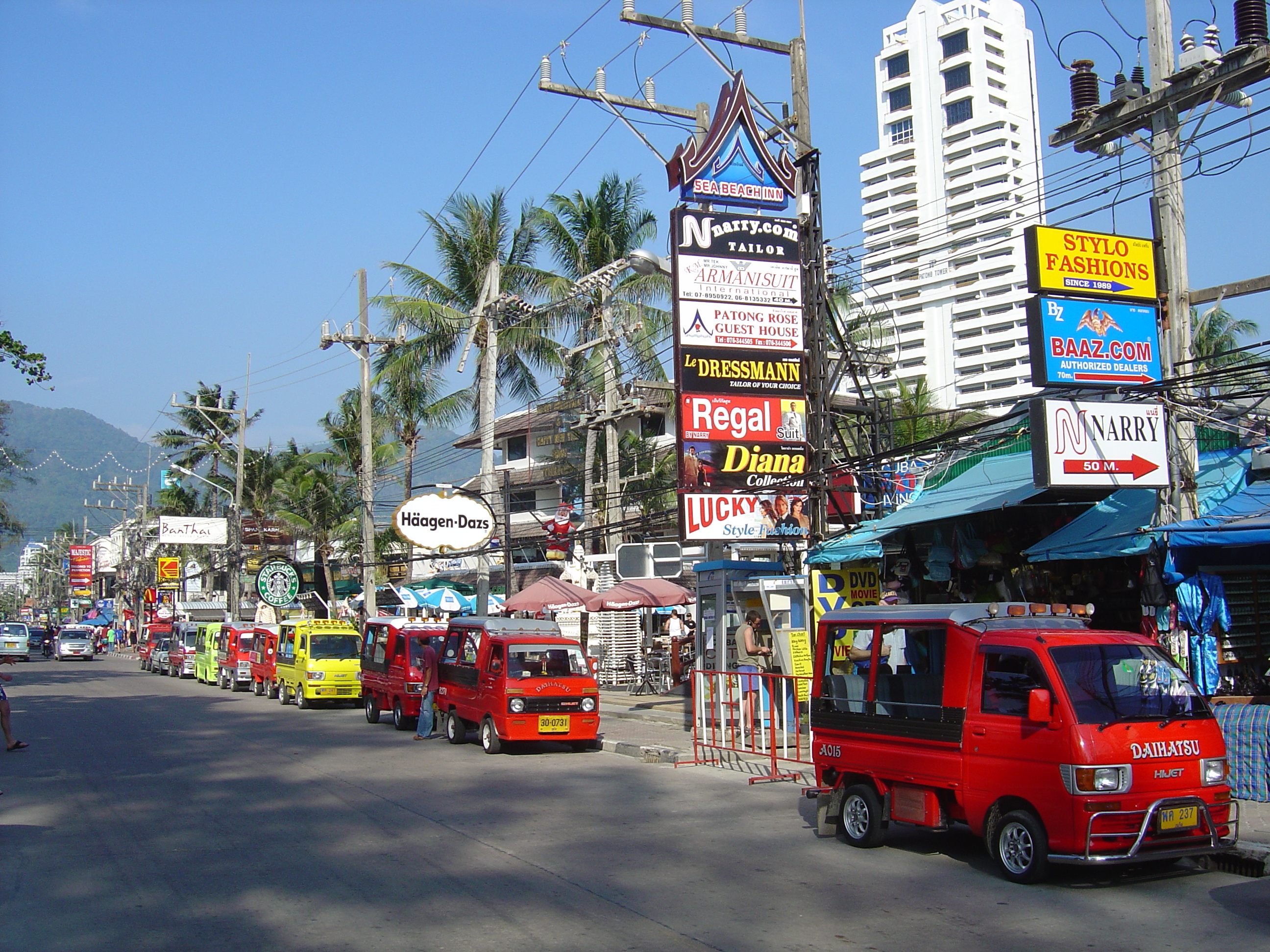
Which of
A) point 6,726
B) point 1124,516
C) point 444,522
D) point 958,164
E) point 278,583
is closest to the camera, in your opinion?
point 1124,516

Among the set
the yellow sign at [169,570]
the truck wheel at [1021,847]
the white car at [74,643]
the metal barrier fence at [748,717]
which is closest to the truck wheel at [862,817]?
the truck wheel at [1021,847]

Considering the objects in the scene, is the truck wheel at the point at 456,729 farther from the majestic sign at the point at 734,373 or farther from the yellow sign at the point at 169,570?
the yellow sign at the point at 169,570

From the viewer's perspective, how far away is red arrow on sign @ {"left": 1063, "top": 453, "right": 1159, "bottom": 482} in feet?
42.2

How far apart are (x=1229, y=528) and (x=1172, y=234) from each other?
355 centimetres

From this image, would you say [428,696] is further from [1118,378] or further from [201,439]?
[201,439]

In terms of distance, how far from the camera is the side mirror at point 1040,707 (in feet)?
25.8

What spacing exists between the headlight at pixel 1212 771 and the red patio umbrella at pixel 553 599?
21.4 meters

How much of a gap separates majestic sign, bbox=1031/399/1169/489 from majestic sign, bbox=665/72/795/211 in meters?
7.96

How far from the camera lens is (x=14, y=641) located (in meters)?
55.0

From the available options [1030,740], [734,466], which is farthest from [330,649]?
[1030,740]

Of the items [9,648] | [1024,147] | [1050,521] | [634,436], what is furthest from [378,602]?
[1024,147]

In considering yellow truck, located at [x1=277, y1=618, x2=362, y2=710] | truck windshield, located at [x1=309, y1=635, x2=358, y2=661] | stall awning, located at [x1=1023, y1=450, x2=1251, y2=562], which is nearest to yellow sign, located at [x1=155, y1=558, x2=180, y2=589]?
yellow truck, located at [x1=277, y1=618, x2=362, y2=710]

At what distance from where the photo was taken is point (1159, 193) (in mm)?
12797

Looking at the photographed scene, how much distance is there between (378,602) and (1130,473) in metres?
40.5
